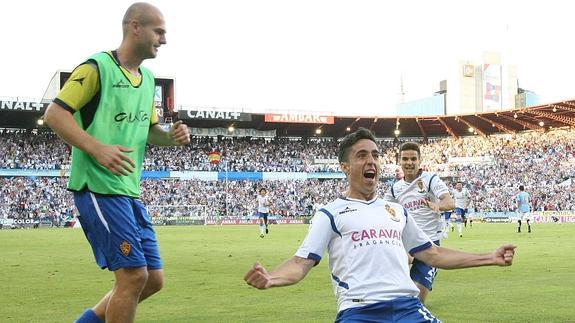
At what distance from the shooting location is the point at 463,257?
195 inches

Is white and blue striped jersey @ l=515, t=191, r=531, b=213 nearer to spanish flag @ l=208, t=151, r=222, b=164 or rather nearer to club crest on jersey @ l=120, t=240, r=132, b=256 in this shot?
club crest on jersey @ l=120, t=240, r=132, b=256

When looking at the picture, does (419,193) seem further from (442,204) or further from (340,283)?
(340,283)

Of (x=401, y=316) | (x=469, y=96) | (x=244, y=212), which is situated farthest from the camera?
(x=469, y=96)

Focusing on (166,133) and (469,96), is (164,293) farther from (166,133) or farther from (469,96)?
(469,96)

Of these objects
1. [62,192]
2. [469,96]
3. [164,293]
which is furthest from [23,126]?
[469,96]

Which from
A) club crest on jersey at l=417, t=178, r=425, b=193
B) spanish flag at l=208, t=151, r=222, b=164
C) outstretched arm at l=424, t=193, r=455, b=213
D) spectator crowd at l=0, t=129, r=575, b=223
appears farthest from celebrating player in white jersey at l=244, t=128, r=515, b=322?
spanish flag at l=208, t=151, r=222, b=164

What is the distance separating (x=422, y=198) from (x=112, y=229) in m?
5.39

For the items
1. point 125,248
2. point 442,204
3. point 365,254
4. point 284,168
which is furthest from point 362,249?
point 284,168

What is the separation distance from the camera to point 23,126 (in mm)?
66500

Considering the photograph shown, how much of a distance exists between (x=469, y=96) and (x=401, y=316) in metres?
152

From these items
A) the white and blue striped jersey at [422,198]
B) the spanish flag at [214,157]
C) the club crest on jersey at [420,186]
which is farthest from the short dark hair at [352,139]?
the spanish flag at [214,157]

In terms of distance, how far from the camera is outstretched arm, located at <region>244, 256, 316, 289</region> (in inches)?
158

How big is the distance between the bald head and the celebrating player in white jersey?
1.85m

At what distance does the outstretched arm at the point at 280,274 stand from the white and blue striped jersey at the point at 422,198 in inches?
196
